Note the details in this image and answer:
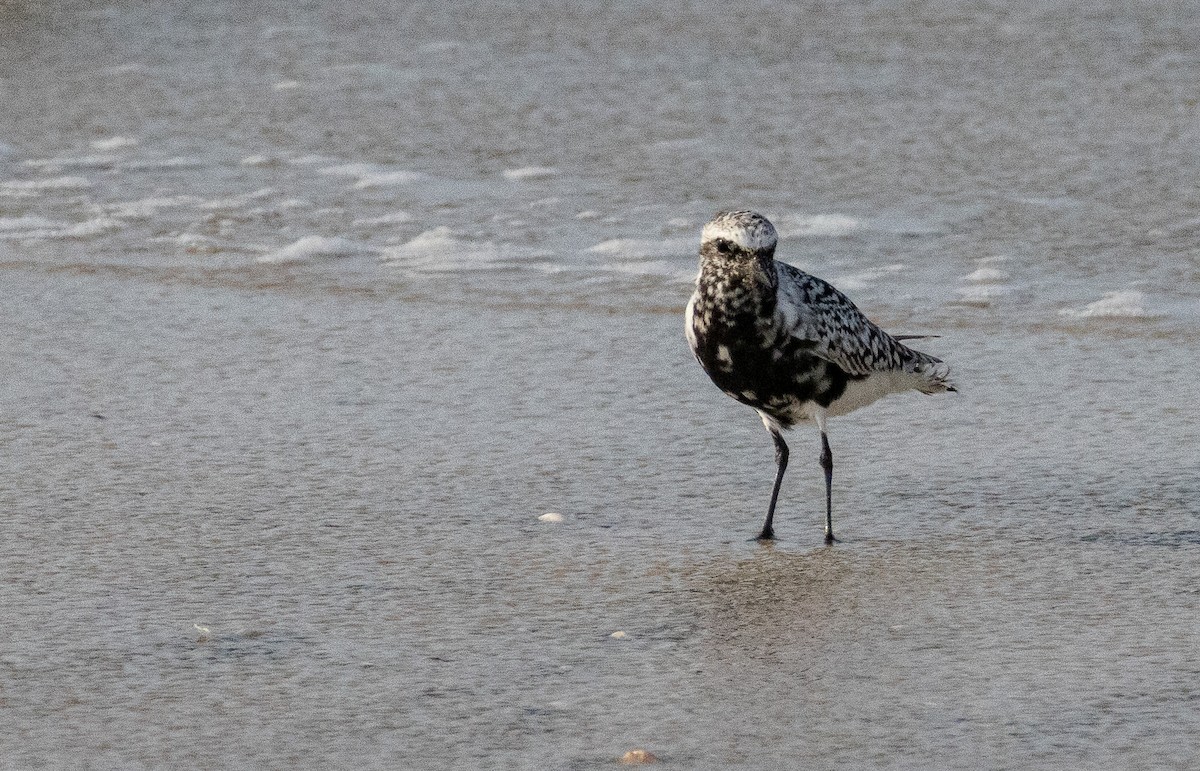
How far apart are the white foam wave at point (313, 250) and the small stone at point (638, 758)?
4.61 m

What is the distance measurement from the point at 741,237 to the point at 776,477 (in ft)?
2.29

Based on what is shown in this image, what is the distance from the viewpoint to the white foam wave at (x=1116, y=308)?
678 centimetres

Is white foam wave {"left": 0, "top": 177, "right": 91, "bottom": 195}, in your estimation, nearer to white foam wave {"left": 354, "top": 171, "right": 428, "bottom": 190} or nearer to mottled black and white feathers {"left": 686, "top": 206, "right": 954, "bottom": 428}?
white foam wave {"left": 354, "top": 171, "right": 428, "bottom": 190}

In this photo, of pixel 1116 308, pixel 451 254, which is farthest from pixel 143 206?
pixel 1116 308

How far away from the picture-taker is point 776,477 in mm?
5105

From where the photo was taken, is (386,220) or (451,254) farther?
(386,220)

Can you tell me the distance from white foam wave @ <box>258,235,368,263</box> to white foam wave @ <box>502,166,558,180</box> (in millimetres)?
1171

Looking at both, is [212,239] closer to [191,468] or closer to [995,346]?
[191,468]

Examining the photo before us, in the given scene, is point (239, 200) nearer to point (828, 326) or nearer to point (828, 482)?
point (828, 326)

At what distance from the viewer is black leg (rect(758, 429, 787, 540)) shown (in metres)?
4.85

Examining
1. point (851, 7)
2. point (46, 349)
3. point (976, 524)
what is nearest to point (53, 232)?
point (46, 349)

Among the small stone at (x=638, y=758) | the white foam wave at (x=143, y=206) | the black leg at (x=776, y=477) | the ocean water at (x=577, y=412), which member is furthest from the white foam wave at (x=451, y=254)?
the small stone at (x=638, y=758)

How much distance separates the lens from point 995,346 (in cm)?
652

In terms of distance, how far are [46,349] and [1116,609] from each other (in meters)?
3.81
